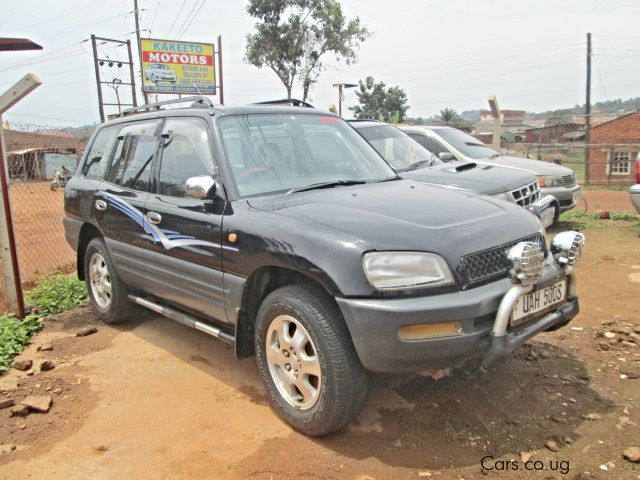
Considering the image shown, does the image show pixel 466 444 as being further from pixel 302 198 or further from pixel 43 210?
pixel 43 210

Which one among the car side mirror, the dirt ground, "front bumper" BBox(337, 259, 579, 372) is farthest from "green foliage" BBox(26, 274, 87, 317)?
"front bumper" BBox(337, 259, 579, 372)

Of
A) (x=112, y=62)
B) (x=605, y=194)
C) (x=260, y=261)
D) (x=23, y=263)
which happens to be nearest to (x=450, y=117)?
(x=112, y=62)

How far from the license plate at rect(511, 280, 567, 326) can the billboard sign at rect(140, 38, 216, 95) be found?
928 inches

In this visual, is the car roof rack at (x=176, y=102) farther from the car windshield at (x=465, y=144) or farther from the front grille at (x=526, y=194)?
the car windshield at (x=465, y=144)

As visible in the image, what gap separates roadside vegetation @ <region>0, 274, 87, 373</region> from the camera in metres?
4.69

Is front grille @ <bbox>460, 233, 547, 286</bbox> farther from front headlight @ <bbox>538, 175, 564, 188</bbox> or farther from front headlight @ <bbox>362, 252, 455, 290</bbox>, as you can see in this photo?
front headlight @ <bbox>538, 175, 564, 188</bbox>

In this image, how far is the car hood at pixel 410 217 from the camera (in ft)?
9.12

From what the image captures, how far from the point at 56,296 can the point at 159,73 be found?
21574 millimetres

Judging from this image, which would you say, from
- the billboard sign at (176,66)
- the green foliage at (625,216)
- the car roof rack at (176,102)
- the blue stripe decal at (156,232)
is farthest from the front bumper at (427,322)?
the billboard sign at (176,66)

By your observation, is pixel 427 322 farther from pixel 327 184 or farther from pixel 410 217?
pixel 327 184

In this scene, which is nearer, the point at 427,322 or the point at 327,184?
the point at 427,322

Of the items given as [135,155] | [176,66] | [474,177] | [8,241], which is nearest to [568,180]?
[474,177]

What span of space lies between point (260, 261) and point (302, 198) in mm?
510

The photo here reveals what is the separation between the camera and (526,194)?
686 cm
